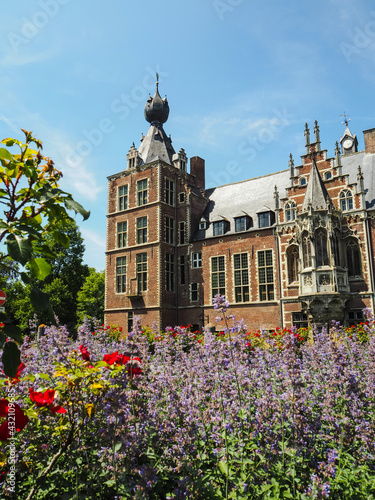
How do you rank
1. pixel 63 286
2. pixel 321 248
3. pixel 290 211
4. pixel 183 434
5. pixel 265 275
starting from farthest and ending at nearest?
pixel 63 286
pixel 265 275
pixel 290 211
pixel 321 248
pixel 183 434

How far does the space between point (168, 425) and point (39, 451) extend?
1.31 metres

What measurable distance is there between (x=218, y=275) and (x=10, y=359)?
25.7 m

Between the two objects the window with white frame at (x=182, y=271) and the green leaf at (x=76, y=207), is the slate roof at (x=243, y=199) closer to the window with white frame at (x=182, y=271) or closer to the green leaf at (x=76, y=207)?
the window with white frame at (x=182, y=271)

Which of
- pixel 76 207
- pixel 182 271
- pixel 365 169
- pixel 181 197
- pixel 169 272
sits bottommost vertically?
pixel 76 207

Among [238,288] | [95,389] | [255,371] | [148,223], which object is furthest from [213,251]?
[95,389]

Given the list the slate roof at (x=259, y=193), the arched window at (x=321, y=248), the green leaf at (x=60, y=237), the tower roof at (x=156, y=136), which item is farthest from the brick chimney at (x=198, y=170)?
the green leaf at (x=60, y=237)

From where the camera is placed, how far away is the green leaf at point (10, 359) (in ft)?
7.06

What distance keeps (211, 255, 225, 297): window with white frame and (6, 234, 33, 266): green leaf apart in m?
25.5

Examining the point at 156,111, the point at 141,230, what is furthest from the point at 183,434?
the point at 156,111

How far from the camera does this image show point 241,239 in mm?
26859

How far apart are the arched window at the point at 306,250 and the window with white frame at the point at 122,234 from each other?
49.7 feet

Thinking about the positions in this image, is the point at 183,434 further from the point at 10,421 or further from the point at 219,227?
the point at 219,227

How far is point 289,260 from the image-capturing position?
24219 mm

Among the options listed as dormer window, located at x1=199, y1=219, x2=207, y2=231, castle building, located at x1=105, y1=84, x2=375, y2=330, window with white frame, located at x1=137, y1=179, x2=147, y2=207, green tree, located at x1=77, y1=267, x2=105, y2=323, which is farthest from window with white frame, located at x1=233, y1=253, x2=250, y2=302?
green tree, located at x1=77, y1=267, x2=105, y2=323
